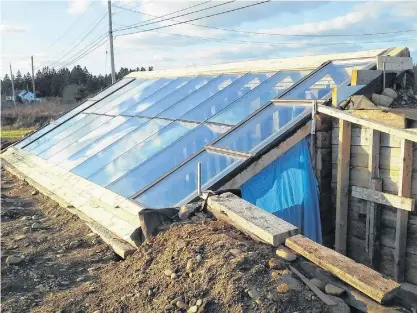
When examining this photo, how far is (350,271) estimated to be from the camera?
377 cm

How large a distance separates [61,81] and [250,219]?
215 ft

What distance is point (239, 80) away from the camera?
968 cm

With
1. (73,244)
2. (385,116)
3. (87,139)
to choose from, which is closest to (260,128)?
(385,116)

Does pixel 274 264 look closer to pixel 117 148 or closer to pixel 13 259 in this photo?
pixel 13 259

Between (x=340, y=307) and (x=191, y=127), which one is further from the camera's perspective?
(x=191, y=127)

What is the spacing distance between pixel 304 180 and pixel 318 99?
1.39 metres

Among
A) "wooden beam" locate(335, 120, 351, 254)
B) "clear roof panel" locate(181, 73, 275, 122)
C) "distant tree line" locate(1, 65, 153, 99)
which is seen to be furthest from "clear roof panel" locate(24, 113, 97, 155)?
"distant tree line" locate(1, 65, 153, 99)

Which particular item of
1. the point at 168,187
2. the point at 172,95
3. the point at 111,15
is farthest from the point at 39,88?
the point at 168,187

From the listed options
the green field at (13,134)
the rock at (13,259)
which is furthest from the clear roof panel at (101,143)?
the green field at (13,134)

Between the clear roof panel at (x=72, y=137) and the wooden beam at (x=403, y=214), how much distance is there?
774 centimetres

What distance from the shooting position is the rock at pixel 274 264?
391 cm

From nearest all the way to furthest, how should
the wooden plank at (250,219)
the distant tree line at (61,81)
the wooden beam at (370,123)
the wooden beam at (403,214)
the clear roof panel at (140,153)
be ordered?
the wooden plank at (250,219)
the wooden beam at (370,123)
the wooden beam at (403,214)
the clear roof panel at (140,153)
the distant tree line at (61,81)

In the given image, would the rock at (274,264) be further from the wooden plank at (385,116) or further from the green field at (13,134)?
the green field at (13,134)

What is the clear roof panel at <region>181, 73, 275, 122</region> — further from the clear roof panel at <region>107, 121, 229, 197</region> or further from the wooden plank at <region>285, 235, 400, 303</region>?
the wooden plank at <region>285, 235, 400, 303</region>
